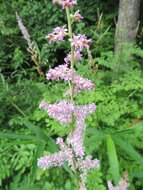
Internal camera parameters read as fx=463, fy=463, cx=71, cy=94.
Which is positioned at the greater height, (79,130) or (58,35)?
(58,35)

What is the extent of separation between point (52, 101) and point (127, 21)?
191 centimetres

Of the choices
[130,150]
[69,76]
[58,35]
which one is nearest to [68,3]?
[58,35]

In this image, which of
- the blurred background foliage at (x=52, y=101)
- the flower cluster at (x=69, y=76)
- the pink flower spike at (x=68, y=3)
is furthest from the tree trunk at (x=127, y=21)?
the pink flower spike at (x=68, y=3)

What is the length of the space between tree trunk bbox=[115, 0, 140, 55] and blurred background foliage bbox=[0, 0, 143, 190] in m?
0.19

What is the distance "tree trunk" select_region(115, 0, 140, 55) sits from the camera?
197 inches

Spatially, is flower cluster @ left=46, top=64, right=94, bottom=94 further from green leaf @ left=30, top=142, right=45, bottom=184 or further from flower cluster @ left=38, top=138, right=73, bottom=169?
green leaf @ left=30, top=142, right=45, bottom=184

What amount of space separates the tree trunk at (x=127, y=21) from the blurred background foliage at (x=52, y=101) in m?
0.19

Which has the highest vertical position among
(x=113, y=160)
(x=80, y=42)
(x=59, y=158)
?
(x=80, y=42)

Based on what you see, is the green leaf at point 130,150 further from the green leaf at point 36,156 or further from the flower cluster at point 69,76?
the flower cluster at point 69,76

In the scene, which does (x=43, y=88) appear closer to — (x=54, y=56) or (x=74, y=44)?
(x=54, y=56)

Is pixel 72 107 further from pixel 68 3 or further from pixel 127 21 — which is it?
pixel 127 21

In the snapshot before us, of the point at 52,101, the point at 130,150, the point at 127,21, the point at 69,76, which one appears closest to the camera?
the point at 69,76

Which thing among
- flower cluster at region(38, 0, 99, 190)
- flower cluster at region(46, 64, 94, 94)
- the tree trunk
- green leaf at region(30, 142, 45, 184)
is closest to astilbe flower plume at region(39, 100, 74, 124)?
flower cluster at region(38, 0, 99, 190)

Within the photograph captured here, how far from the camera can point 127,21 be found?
5.09m
